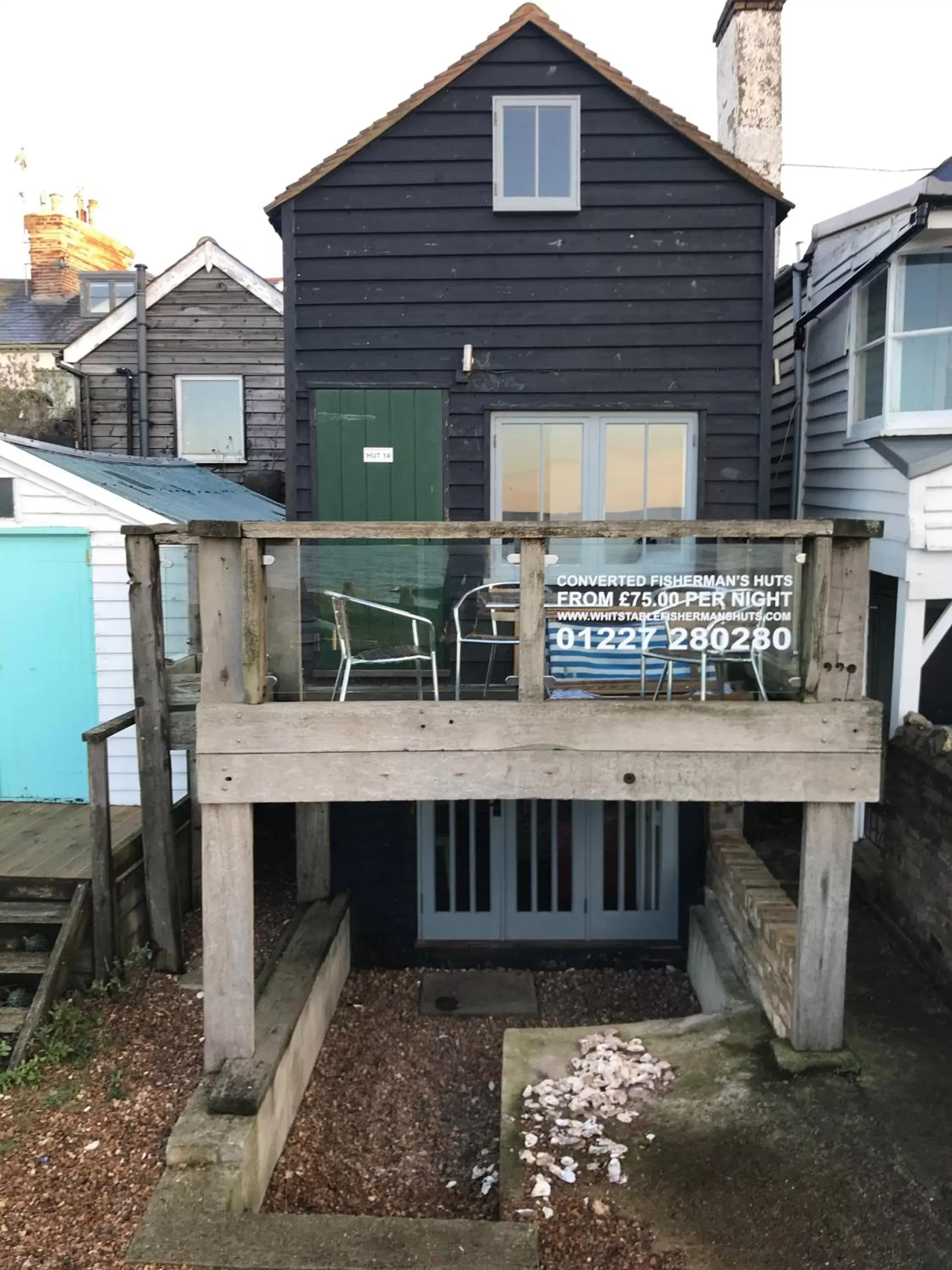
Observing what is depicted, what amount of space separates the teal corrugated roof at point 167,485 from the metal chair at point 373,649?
5.77 feet

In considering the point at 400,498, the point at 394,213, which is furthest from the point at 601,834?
the point at 394,213

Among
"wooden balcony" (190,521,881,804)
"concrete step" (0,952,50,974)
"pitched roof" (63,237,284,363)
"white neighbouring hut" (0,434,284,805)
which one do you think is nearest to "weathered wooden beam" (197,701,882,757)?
"wooden balcony" (190,521,881,804)

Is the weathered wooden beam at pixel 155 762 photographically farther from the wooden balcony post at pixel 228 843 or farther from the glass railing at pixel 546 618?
the glass railing at pixel 546 618

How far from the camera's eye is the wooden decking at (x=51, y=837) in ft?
23.1

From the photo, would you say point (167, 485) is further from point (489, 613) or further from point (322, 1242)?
point (322, 1242)

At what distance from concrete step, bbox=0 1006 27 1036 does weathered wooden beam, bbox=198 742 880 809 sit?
2312 millimetres

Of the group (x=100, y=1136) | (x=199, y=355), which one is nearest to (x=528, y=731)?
(x=100, y=1136)

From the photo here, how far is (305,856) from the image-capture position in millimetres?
8320

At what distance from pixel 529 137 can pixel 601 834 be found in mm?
5905

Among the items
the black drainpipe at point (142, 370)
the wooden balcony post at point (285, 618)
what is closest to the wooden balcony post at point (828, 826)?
the wooden balcony post at point (285, 618)

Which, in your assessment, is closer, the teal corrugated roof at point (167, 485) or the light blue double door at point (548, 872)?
the teal corrugated roof at point (167, 485)

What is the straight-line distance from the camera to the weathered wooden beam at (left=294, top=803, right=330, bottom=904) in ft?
27.1

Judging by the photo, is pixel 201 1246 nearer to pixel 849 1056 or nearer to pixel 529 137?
pixel 849 1056

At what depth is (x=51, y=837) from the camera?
7742mm
